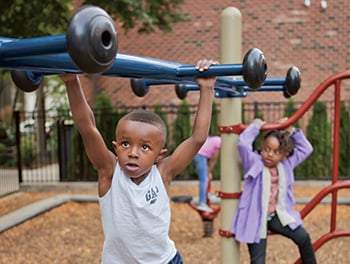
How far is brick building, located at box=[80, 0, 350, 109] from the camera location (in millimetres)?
10086

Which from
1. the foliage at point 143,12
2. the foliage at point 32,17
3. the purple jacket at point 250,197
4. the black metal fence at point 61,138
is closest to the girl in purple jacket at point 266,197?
the purple jacket at point 250,197

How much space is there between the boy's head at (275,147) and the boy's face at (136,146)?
1.61 metres

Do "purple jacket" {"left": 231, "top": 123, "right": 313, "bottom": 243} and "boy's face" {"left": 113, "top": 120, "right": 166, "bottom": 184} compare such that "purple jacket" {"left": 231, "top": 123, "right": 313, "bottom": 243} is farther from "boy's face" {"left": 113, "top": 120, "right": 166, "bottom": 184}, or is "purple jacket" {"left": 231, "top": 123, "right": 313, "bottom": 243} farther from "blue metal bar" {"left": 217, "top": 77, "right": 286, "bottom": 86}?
"boy's face" {"left": 113, "top": 120, "right": 166, "bottom": 184}

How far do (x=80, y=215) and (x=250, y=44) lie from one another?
551 centimetres

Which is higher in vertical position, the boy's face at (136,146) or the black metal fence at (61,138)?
the boy's face at (136,146)

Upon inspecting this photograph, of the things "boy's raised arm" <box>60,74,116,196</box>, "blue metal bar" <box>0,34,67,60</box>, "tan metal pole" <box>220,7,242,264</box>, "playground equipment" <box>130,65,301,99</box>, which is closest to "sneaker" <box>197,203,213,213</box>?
"tan metal pole" <box>220,7,242,264</box>

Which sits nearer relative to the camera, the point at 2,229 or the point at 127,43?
the point at 2,229

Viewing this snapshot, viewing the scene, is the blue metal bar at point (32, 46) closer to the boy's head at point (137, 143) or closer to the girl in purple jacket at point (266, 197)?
the boy's head at point (137, 143)

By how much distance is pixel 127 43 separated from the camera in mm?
10680

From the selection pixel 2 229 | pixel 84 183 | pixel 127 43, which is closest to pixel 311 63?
pixel 127 43

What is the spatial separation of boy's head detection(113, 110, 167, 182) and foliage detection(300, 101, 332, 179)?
7.23 metres

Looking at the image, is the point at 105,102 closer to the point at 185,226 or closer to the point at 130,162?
the point at 185,226

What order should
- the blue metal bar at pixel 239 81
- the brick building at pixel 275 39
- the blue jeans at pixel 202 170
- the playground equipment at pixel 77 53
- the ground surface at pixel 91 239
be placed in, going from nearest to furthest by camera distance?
the playground equipment at pixel 77 53 < the blue metal bar at pixel 239 81 < the ground surface at pixel 91 239 < the blue jeans at pixel 202 170 < the brick building at pixel 275 39

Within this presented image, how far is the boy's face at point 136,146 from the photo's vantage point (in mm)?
1756
